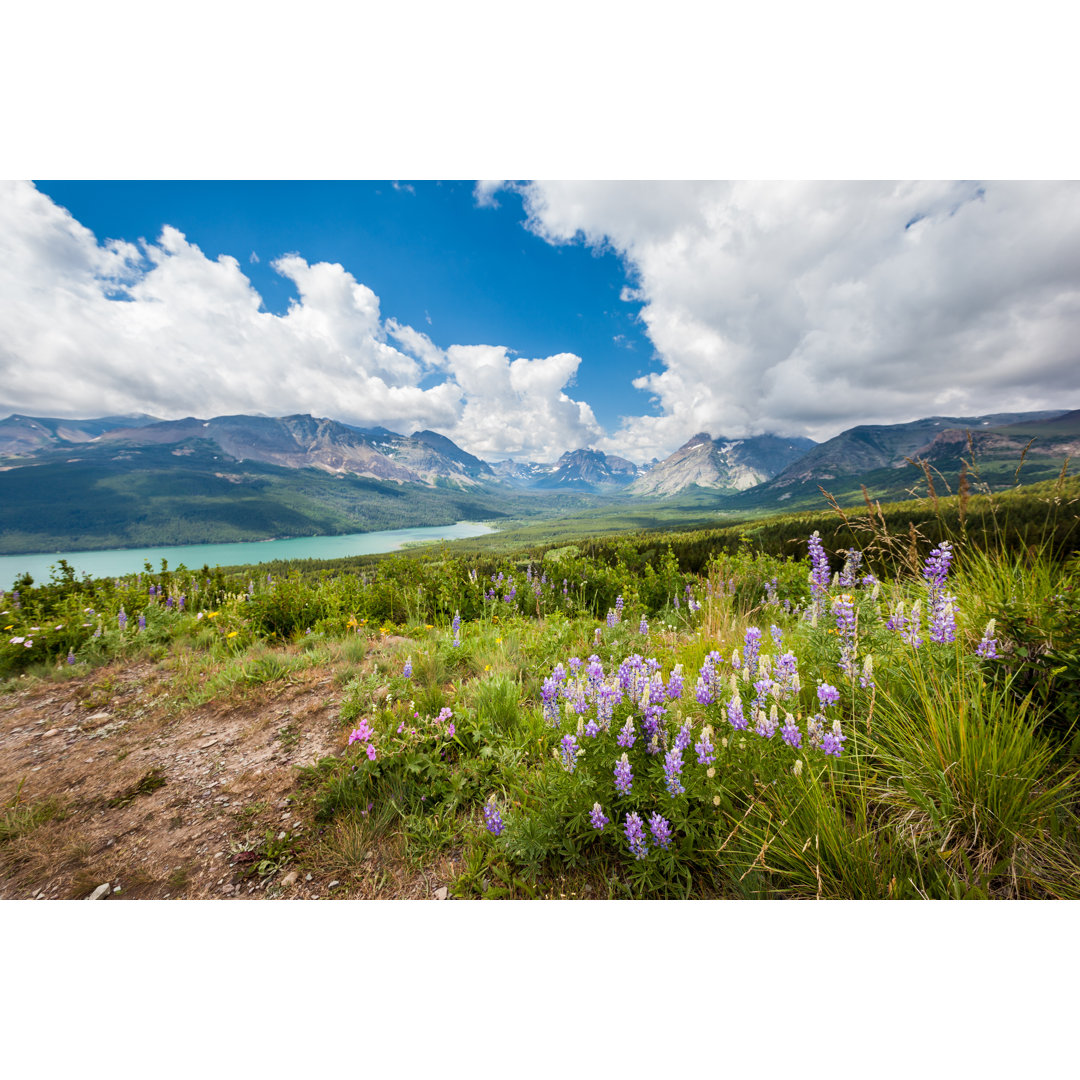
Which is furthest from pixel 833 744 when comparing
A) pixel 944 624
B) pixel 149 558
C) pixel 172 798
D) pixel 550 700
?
pixel 149 558

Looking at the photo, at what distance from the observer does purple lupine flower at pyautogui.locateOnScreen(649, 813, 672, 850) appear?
1.82m

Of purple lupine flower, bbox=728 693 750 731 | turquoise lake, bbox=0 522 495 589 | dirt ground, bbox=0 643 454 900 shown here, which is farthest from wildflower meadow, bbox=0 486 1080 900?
turquoise lake, bbox=0 522 495 589

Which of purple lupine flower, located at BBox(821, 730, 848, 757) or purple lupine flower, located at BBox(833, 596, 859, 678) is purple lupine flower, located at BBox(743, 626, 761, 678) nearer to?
purple lupine flower, located at BBox(833, 596, 859, 678)

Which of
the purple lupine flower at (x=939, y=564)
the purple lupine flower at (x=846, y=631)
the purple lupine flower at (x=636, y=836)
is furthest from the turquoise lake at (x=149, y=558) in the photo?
the purple lupine flower at (x=939, y=564)

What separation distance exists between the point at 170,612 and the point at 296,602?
6.48 ft

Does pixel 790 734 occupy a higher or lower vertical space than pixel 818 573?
lower

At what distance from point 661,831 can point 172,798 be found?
326cm

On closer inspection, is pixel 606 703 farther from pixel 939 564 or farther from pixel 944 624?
pixel 939 564

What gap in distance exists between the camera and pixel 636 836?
185cm

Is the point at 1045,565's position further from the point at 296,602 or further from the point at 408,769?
the point at 296,602

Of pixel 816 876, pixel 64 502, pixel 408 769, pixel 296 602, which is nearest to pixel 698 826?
pixel 816 876

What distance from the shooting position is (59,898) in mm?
2236

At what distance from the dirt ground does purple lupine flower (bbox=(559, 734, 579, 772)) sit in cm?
84

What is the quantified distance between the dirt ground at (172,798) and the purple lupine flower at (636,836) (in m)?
1.03
